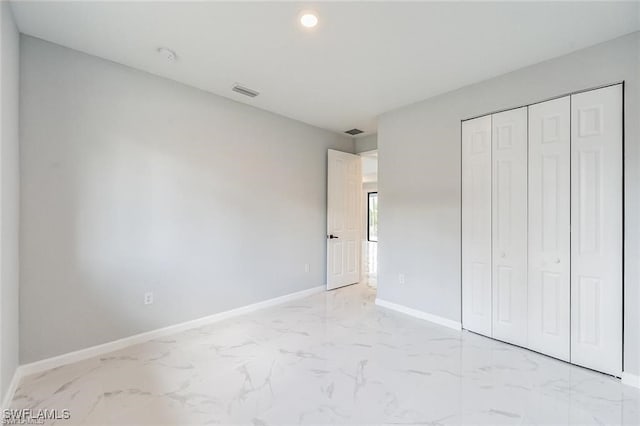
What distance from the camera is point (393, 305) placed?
3.74m

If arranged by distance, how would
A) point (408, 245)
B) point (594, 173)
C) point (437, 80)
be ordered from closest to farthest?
point (594, 173)
point (437, 80)
point (408, 245)

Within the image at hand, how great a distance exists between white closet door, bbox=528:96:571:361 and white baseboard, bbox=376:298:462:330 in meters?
0.70

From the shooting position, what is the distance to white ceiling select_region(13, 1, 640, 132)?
1919 millimetres

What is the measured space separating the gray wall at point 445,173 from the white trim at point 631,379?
1.7 inches

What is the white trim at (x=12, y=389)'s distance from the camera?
182 cm

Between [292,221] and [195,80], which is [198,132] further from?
[292,221]

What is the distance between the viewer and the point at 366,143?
4.97m

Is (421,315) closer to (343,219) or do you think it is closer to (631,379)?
(631,379)

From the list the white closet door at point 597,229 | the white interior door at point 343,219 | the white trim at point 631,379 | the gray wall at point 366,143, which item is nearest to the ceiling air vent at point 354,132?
the gray wall at point 366,143

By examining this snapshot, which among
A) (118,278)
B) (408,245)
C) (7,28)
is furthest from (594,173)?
(7,28)

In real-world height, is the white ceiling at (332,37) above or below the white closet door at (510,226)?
above

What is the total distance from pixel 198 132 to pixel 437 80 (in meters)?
2.62

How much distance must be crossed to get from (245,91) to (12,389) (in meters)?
3.16
